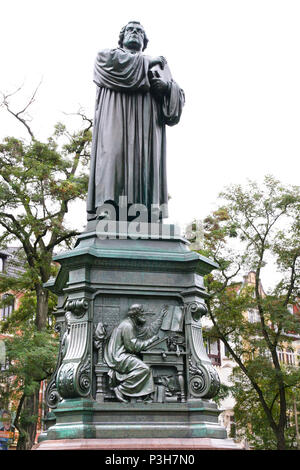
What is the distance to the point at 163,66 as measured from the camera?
30.1 feet

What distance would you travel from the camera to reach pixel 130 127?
889 centimetres

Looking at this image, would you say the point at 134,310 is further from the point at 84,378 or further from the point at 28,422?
the point at 28,422

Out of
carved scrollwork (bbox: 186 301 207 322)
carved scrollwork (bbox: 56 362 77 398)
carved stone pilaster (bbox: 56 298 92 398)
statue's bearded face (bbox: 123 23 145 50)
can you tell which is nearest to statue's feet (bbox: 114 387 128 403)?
carved stone pilaster (bbox: 56 298 92 398)

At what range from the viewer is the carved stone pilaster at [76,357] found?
23.0 feet

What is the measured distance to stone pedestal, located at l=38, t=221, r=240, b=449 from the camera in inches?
270

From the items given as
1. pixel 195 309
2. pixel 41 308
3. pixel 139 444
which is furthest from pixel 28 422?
pixel 139 444

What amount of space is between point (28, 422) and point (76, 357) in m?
15.0

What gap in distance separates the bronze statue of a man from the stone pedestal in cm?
8

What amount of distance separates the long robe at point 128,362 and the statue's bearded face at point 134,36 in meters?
4.18

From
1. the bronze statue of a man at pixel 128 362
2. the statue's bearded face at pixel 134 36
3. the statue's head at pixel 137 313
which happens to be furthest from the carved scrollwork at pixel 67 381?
the statue's bearded face at pixel 134 36

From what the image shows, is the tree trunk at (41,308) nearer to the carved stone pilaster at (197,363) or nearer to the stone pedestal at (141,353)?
the stone pedestal at (141,353)

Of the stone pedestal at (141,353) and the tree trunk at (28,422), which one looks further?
the tree trunk at (28,422)

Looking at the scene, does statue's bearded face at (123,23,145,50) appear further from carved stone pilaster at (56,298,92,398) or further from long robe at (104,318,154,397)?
long robe at (104,318,154,397)

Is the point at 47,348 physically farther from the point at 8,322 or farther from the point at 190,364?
the point at 190,364
